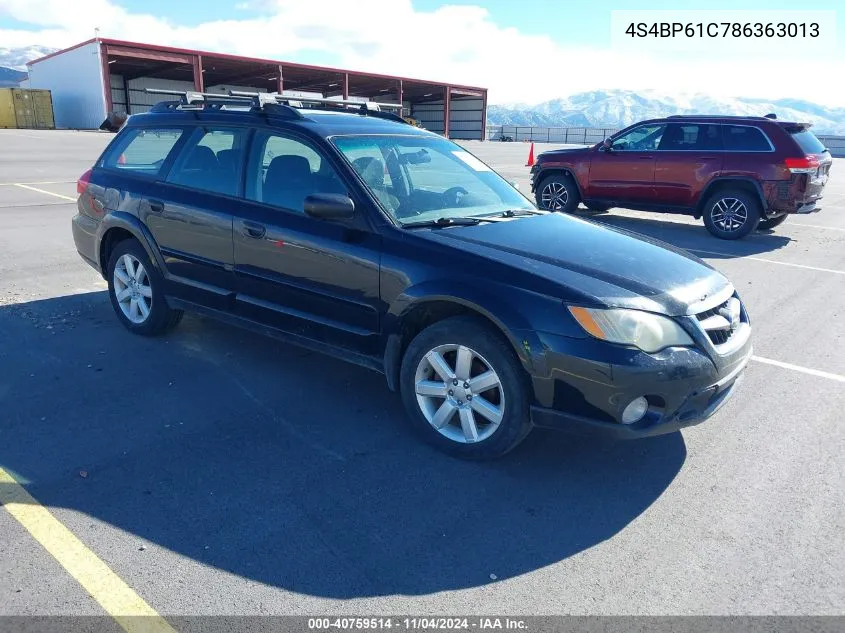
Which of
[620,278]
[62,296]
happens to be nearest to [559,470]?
[620,278]

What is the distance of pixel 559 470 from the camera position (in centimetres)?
349

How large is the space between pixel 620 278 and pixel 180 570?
245 cm

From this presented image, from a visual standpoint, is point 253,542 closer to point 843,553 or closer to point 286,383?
point 286,383

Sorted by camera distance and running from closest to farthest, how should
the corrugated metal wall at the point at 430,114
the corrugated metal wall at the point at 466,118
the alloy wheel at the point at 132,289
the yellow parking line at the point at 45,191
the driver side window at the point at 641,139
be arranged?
the alloy wheel at the point at 132,289 → the driver side window at the point at 641,139 → the yellow parking line at the point at 45,191 → the corrugated metal wall at the point at 466,118 → the corrugated metal wall at the point at 430,114

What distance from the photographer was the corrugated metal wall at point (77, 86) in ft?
137

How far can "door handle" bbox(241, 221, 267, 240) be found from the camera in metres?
4.21

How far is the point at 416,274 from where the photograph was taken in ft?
11.8

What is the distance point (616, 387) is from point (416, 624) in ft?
4.57

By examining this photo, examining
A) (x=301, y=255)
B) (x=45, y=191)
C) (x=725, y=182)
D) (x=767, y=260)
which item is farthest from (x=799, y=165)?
(x=45, y=191)

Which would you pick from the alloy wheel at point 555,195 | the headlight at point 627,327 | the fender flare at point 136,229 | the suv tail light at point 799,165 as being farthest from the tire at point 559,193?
the headlight at point 627,327

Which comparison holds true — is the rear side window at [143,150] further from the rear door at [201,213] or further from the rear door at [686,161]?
the rear door at [686,161]

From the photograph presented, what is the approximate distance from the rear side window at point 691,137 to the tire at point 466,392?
8948 mm

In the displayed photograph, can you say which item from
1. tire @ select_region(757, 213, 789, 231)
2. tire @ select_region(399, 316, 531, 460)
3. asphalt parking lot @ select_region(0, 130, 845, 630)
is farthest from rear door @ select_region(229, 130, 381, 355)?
tire @ select_region(757, 213, 789, 231)

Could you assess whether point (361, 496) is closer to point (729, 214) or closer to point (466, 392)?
point (466, 392)
